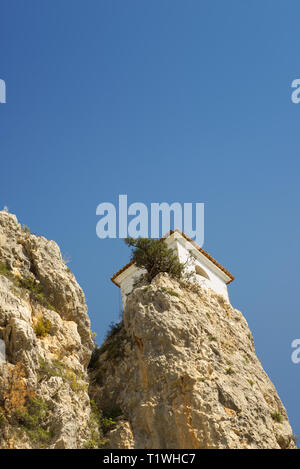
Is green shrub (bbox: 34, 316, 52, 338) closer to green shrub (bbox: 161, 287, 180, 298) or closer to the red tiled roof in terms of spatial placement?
green shrub (bbox: 161, 287, 180, 298)

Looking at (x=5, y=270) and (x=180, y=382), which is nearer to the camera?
(x=180, y=382)

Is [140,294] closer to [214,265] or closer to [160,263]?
[160,263]

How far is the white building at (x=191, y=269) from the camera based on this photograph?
27.2 meters

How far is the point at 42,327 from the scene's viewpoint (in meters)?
18.6

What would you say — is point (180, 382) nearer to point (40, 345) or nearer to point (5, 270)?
point (40, 345)

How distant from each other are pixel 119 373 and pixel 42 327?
363cm

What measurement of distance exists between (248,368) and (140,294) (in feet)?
18.3

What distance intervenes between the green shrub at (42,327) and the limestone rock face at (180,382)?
120 inches

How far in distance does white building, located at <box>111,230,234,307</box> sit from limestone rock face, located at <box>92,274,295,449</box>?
3.41m

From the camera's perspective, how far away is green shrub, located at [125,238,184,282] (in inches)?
949
